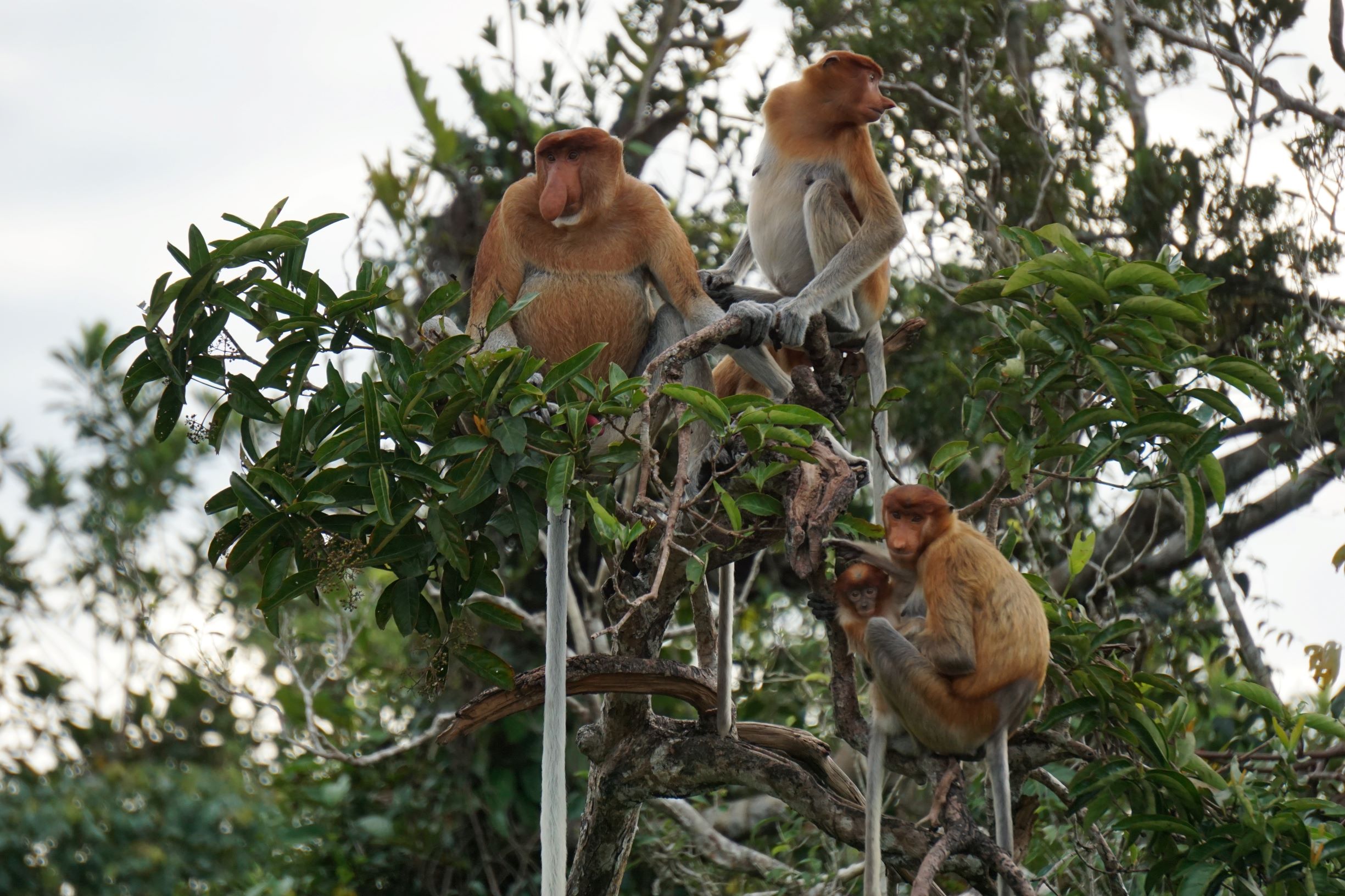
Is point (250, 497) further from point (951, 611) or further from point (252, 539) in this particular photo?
point (951, 611)

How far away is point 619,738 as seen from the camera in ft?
9.20

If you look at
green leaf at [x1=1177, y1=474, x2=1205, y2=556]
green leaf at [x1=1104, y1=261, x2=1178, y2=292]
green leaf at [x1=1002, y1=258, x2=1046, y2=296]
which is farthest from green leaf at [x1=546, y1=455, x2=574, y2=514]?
green leaf at [x1=1177, y1=474, x2=1205, y2=556]

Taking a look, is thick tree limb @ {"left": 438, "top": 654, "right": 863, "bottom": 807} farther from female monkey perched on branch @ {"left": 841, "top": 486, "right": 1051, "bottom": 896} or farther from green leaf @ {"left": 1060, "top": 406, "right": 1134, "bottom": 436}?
green leaf @ {"left": 1060, "top": 406, "right": 1134, "bottom": 436}

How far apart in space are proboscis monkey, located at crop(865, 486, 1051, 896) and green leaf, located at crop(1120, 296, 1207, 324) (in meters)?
0.65

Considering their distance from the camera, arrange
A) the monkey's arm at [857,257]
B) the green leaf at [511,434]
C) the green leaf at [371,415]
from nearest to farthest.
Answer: the green leaf at [371,415], the green leaf at [511,434], the monkey's arm at [857,257]

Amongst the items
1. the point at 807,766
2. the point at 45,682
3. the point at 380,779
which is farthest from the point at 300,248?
the point at 45,682

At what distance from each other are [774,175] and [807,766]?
1597mm

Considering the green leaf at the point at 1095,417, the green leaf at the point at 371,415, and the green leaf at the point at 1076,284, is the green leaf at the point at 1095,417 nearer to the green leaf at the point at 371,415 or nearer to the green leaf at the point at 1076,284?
the green leaf at the point at 1076,284

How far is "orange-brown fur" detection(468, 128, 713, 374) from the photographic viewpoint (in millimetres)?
2900

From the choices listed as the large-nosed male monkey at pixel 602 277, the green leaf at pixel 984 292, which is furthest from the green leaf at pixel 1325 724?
the large-nosed male monkey at pixel 602 277

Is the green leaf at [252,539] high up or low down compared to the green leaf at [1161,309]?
down

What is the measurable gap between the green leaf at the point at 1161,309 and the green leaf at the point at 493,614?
3.93 ft

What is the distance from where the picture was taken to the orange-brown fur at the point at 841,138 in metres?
3.27

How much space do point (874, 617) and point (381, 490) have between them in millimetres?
1141
